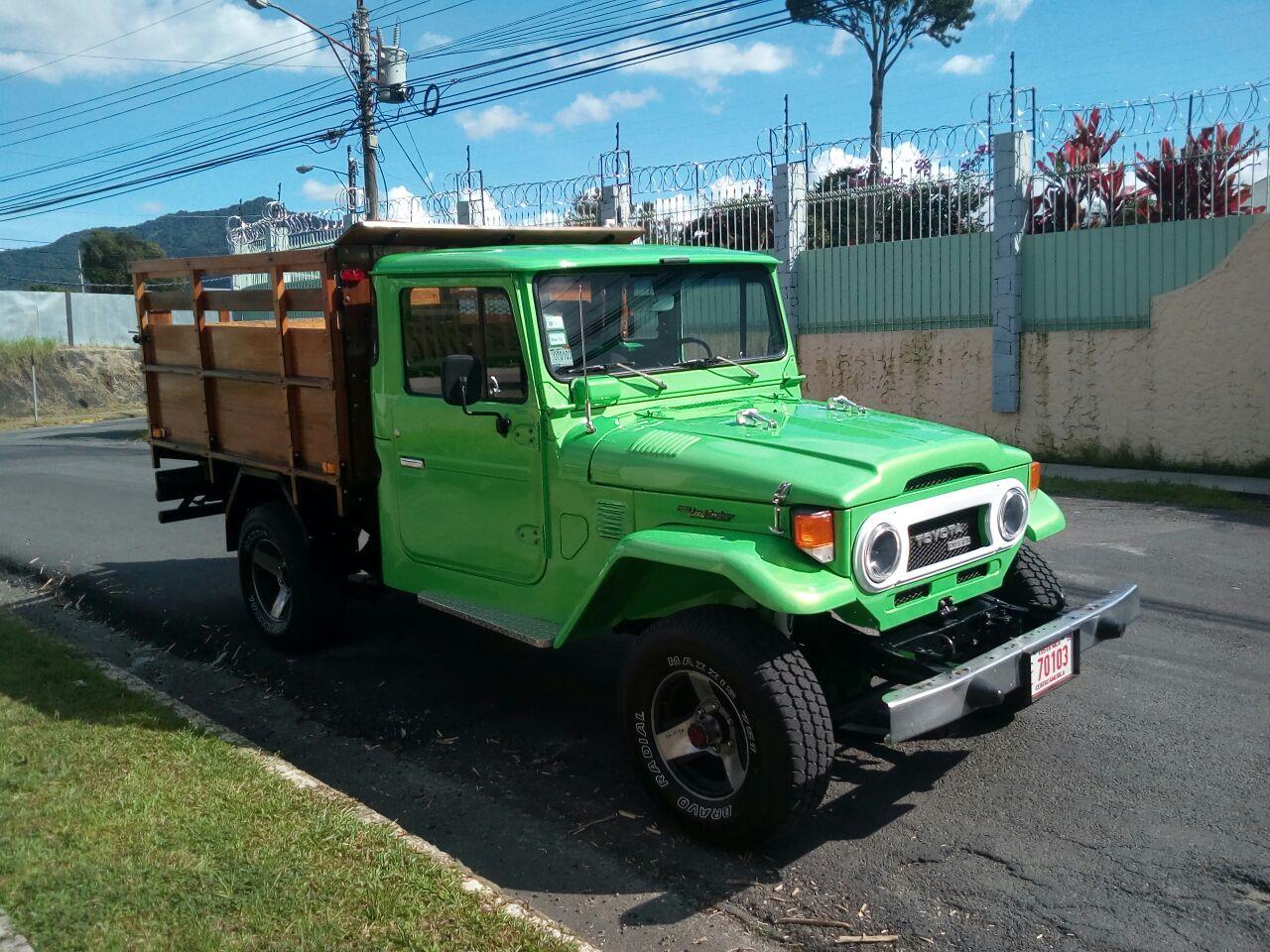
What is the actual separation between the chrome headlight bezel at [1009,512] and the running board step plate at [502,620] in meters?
1.82

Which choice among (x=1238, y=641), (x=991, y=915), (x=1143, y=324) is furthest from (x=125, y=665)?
(x=1143, y=324)

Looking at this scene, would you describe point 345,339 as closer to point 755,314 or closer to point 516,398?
point 516,398

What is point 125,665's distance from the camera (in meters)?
6.45

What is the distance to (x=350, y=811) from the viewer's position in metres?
4.24

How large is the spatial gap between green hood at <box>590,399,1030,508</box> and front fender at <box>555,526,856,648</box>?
177 mm

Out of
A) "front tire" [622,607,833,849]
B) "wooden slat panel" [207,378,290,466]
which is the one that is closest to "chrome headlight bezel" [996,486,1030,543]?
"front tire" [622,607,833,849]

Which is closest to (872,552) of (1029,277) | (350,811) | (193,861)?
(350,811)

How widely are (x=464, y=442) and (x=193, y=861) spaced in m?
2.04

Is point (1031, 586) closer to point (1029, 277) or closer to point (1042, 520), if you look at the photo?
point (1042, 520)

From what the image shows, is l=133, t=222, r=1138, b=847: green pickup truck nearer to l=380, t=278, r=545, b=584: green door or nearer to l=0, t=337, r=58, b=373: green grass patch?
l=380, t=278, r=545, b=584: green door

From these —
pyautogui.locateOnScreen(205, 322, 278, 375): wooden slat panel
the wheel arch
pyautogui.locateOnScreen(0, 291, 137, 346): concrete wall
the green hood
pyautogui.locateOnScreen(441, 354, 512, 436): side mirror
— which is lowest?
the wheel arch

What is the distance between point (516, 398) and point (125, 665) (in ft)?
10.6

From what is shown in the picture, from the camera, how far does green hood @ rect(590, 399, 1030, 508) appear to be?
3.96 m

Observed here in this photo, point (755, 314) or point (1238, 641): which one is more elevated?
point (755, 314)
